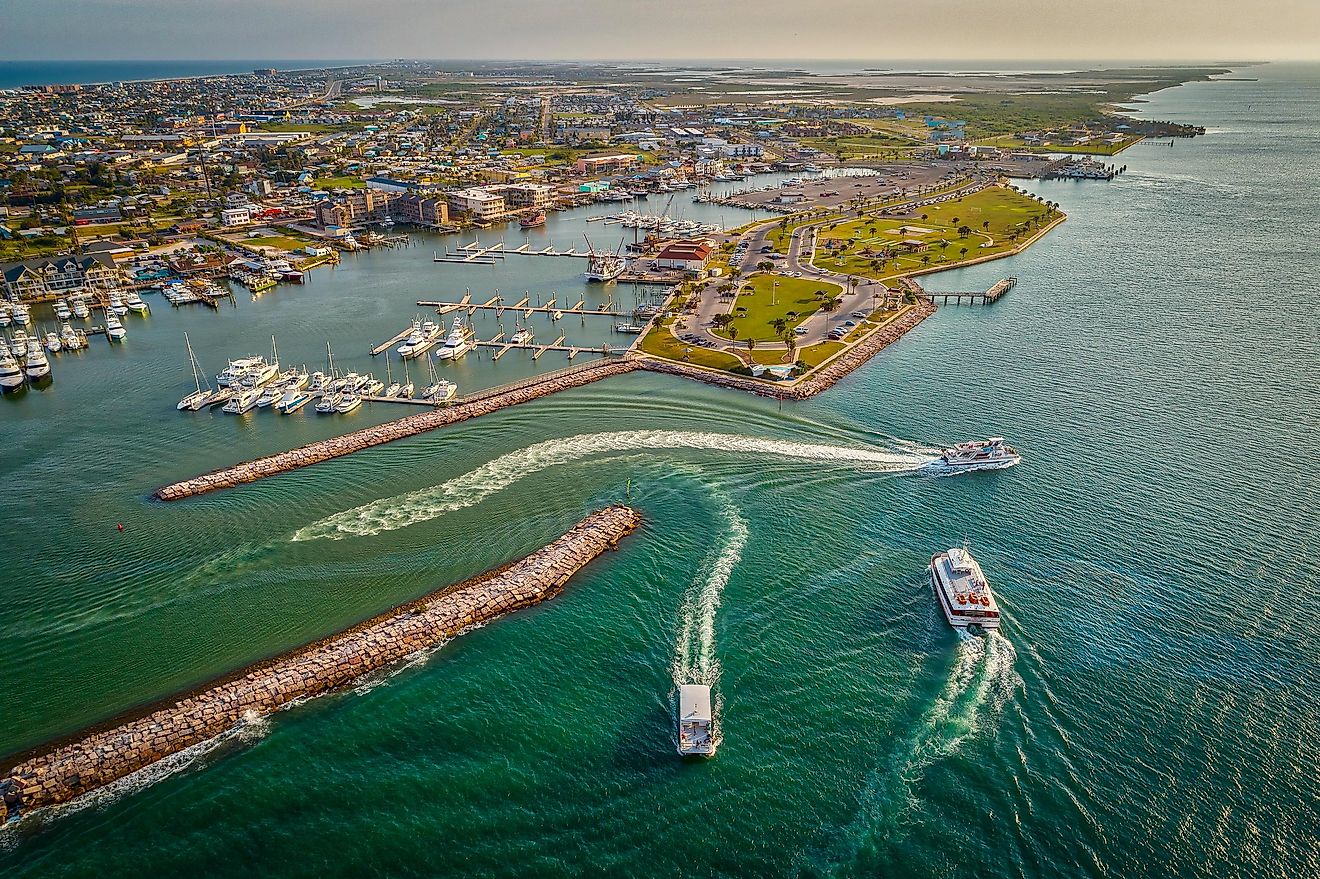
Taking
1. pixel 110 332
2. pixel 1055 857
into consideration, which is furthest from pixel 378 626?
pixel 110 332

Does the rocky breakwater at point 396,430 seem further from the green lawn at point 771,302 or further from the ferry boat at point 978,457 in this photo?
the ferry boat at point 978,457

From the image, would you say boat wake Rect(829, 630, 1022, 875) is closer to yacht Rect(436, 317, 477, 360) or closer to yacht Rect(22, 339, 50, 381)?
yacht Rect(436, 317, 477, 360)

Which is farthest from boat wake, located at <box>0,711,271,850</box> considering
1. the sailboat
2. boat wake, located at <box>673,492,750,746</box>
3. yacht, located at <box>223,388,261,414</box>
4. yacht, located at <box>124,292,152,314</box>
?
yacht, located at <box>124,292,152,314</box>

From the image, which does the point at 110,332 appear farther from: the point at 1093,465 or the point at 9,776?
the point at 1093,465

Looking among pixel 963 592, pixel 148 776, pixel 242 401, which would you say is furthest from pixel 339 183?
pixel 963 592

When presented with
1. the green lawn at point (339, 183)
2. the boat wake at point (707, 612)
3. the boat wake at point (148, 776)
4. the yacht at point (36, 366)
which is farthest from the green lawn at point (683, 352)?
the green lawn at point (339, 183)

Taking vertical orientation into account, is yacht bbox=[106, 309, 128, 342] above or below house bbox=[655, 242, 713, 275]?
below

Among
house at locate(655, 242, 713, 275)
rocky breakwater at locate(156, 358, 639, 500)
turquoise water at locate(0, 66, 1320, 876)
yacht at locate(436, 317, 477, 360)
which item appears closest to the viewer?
turquoise water at locate(0, 66, 1320, 876)

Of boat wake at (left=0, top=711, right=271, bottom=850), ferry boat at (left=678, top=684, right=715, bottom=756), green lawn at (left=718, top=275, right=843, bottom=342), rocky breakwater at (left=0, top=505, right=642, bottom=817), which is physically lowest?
boat wake at (left=0, top=711, right=271, bottom=850)
